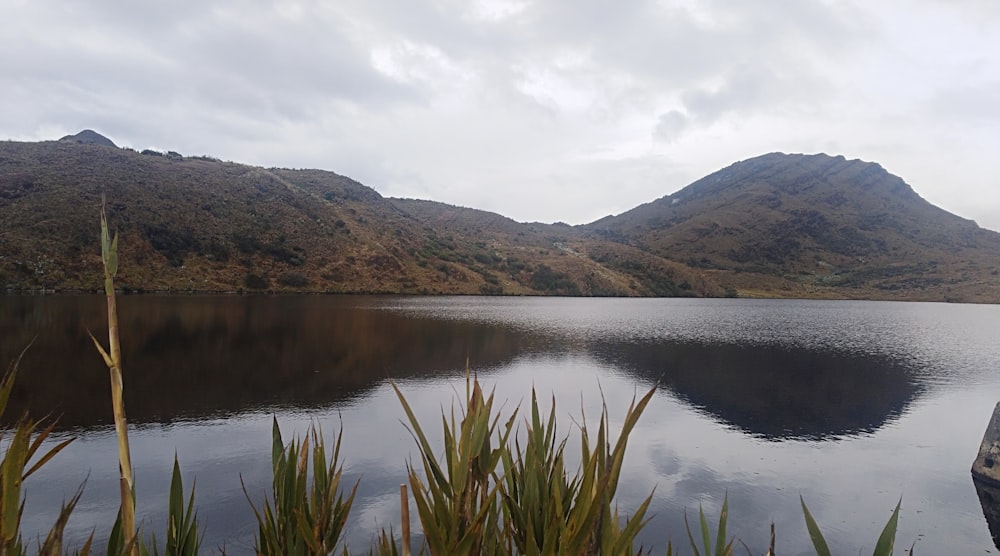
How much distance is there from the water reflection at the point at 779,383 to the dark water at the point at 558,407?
0.15 meters

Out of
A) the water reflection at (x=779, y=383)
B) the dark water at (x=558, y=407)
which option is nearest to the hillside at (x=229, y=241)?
the dark water at (x=558, y=407)

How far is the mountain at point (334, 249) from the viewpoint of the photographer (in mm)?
61438

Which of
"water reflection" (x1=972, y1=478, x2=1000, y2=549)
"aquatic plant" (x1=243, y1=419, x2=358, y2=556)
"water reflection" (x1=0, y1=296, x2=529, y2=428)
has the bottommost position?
"water reflection" (x1=972, y1=478, x2=1000, y2=549)

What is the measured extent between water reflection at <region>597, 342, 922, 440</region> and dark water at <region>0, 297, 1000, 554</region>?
0.49 feet

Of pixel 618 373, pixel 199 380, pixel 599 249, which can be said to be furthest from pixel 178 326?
pixel 599 249

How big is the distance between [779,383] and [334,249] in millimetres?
69418

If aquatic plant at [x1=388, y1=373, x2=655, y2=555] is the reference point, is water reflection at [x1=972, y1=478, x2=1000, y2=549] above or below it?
below

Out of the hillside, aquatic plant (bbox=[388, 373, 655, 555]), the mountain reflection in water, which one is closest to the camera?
aquatic plant (bbox=[388, 373, 655, 555])

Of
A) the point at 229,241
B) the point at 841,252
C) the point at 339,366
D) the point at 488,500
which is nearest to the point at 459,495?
the point at 488,500

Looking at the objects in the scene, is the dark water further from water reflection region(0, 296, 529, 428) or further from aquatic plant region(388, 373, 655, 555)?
aquatic plant region(388, 373, 655, 555)

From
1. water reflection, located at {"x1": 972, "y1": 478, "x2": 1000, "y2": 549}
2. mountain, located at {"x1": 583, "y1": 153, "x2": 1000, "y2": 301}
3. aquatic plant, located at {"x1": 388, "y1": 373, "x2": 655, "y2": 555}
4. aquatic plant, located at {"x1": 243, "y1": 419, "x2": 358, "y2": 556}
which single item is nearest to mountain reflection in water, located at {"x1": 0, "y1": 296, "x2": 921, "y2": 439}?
water reflection, located at {"x1": 972, "y1": 478, "x2": 1000, "y2": 549}

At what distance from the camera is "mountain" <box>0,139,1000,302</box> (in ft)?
202

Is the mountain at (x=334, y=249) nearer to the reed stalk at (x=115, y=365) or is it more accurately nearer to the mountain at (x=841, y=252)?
the mountain at (x=841, y=252)

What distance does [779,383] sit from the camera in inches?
984
